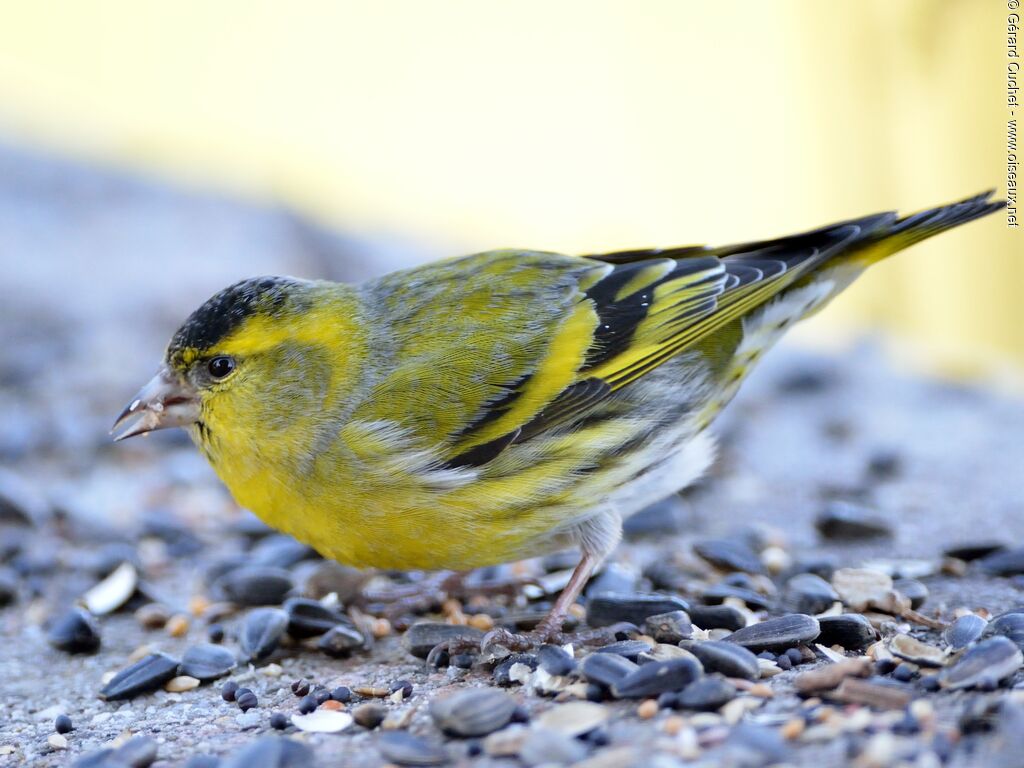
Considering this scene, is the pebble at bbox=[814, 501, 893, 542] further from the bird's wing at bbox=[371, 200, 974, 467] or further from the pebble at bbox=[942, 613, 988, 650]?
the pebble at bbox=[942, 613, 988, 650]

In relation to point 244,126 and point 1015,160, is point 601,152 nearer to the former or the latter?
point 244,126

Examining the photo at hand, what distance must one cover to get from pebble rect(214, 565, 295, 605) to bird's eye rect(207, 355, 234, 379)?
0.81m

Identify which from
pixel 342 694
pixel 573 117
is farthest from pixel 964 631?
pixel 573 117

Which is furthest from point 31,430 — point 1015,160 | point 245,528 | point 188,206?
point 1015,160

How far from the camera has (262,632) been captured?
3447mm

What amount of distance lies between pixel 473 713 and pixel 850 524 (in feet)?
6.90

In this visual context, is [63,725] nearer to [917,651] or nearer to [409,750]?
[409,750]

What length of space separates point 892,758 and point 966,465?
3.20 meters

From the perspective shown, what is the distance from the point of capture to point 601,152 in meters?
11.2

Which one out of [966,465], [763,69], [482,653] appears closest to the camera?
[482,653]

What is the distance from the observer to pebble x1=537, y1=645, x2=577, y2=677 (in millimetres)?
2820

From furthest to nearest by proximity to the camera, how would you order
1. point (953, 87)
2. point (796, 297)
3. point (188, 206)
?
point (188, 206), point (953, 87), point (796, 297)

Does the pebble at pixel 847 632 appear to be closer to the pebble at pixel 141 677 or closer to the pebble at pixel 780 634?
the pebble at pixel 780 634

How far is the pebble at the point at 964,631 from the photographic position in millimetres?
2857
